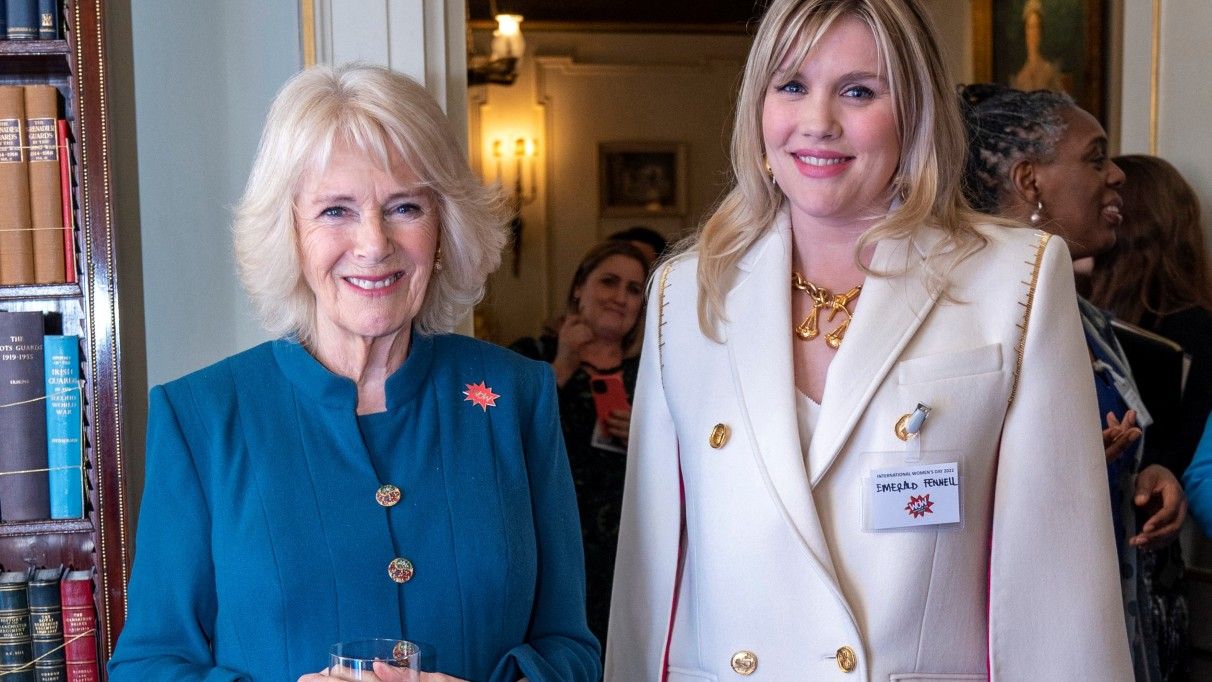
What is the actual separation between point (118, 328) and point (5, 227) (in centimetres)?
31

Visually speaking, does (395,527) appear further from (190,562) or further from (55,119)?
(55,119)

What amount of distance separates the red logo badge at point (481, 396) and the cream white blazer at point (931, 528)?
335 mm

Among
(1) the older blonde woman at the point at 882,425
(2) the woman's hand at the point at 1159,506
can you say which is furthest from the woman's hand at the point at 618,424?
(1) the older blonde woman at the point at 882,425

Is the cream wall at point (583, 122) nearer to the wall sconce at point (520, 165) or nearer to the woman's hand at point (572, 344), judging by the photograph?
the wall sconce at point (520, 165)

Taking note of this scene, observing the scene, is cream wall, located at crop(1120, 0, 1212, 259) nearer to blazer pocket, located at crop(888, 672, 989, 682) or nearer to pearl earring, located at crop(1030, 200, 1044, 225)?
pearl earring, located at crop(1030, 200, 1044, 225)

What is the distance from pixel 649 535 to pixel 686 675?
0.72 ft

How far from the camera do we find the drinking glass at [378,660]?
4.57 feet

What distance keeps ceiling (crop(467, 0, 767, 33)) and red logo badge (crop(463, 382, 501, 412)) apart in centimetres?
760

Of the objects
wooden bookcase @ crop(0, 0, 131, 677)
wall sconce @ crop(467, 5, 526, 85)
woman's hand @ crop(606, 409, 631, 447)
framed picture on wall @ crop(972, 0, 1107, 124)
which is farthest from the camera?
wall sconce @ crop(467, 5, 526, 85)

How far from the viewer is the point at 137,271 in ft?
9.04

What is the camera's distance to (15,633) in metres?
2.54

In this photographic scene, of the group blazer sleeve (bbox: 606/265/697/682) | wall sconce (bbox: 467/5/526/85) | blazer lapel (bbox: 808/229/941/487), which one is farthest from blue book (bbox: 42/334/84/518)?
wall sconce (bbox: 467/5/526/85)

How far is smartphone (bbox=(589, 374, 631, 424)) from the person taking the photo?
3.66 metres

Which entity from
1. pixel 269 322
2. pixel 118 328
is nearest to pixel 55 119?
pixel 118 328
